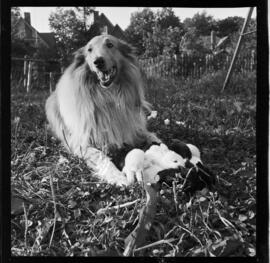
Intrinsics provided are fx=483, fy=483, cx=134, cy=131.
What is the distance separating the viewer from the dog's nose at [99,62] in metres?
2.73

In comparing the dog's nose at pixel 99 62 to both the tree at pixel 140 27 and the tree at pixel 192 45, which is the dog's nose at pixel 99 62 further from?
the tree at pixel 192 45

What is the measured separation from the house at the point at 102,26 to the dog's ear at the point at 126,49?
0.04 metres

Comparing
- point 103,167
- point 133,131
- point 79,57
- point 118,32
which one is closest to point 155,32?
point 118,32

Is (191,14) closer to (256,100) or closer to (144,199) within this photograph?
(256,100)

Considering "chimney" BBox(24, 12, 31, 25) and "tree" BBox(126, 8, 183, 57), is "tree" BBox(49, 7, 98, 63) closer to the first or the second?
"chimney" BBox(24, 12, 31, 25)

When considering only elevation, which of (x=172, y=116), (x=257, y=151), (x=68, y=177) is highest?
(x=172, y=116)

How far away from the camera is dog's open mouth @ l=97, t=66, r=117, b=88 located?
2.77 m

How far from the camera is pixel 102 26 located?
2.73 meters

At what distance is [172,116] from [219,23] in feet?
1.97

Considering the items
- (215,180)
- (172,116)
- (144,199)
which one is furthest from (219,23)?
(144,199)

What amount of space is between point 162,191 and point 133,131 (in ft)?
1.33

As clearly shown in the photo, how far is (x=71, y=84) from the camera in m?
2.81

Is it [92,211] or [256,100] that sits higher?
[256,100]

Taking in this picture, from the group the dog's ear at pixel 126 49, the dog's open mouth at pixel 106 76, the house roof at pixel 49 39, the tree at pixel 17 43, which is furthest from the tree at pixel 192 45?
the tree at pixel 17 43
